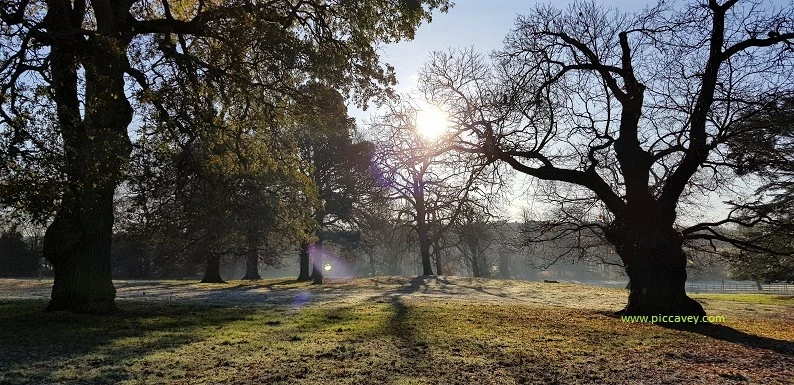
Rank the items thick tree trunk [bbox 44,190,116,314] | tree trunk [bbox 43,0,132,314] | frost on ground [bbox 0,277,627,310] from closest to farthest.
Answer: tree trunk [bbox 43,0,132,314], thick tree trunk [bbox 44,190,116,314], frost on ground [bbox 0,277,627,310]

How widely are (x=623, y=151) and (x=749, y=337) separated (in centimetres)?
460

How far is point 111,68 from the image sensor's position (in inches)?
387

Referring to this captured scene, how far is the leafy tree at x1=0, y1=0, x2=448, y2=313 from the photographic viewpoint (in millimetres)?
8164

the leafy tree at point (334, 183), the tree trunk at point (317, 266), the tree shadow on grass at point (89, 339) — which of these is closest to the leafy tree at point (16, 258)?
the leafy tree at point (334, 183)

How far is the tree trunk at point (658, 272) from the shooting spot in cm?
1068

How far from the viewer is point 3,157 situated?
7.45m

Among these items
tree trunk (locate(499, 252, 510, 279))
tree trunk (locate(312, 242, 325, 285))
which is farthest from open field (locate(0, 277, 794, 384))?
tree trunk (locate(499, 252, 510, 279))

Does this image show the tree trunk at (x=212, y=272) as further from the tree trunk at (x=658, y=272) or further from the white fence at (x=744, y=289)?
the white fence at (x=744, y=289)

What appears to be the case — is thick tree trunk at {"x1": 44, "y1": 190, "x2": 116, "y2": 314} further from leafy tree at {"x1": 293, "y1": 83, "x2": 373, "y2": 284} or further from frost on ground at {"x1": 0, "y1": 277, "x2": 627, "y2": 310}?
leafy tree at {"x1": 293, "y1": 83, "x2": 373, "y2": 284}

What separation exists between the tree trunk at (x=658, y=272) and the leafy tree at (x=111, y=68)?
276 inches

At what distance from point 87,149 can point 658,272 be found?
11.4m

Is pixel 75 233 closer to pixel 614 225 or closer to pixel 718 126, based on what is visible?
pixel 614 225

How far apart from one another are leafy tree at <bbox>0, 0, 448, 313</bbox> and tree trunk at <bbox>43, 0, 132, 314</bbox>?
0.9 inches

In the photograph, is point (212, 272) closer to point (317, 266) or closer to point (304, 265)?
point (304, 265)
